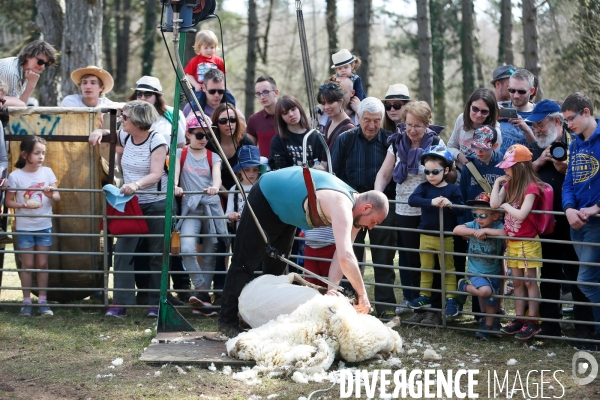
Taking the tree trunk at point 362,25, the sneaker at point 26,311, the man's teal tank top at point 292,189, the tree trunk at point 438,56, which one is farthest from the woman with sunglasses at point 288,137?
the tree trunk at point 438,56

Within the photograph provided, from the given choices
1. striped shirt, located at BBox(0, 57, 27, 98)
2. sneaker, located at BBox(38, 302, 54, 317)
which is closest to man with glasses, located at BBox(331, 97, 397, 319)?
sneaker, located at BBox(38, 302, 54, 317)

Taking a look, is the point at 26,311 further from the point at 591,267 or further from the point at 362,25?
the point at 362,25

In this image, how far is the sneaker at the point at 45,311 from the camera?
739 centimetres

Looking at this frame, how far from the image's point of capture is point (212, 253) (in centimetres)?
736

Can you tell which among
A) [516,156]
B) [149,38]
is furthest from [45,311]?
[149,38]

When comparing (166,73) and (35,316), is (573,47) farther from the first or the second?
(166,73)

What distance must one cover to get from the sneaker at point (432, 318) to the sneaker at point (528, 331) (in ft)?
2.41

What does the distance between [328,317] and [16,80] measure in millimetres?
4648

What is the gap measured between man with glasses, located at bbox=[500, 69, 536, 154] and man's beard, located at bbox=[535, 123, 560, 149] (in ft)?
0.20

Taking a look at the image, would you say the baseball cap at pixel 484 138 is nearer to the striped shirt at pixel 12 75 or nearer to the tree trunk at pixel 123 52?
the striped shirt at pixel 12 75

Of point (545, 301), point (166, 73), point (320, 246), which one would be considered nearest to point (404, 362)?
point (545, 301)

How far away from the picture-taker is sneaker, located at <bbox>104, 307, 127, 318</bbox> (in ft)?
24.2

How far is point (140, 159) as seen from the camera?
7492 millimetres

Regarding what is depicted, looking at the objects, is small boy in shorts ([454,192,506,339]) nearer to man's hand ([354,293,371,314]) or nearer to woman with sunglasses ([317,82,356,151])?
man's hand ([354,293,371,314])
